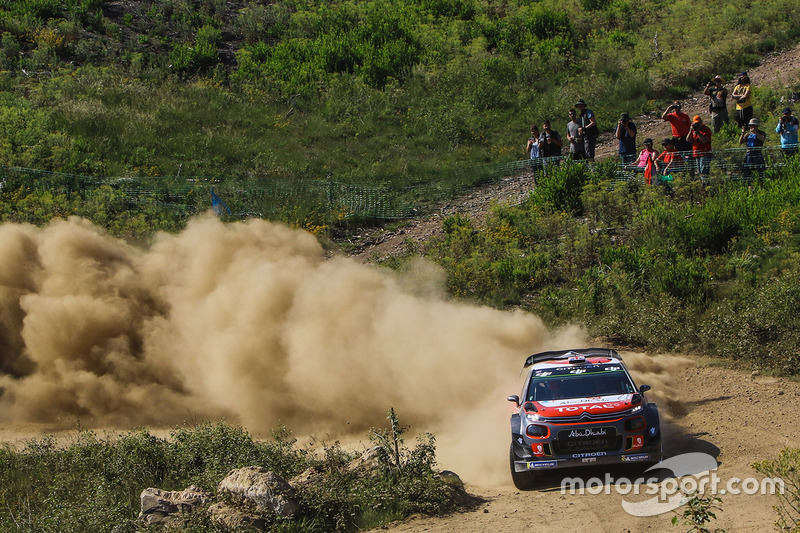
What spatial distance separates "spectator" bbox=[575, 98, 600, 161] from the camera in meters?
22.8

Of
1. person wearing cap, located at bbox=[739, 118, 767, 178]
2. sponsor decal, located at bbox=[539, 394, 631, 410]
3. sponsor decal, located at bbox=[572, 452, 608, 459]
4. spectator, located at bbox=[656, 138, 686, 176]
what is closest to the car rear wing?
sponsor decal, located at bbox=[539, 394, 631, 410]

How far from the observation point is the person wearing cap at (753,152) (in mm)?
21047

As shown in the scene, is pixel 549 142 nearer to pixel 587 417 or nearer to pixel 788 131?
pixel 788 131

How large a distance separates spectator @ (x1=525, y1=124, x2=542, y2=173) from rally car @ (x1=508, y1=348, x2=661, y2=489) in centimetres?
1278

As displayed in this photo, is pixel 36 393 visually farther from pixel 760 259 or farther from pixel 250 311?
pixel 760 259

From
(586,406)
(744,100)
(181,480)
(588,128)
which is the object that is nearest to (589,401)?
(586,406)

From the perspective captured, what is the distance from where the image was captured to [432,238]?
23.1 m

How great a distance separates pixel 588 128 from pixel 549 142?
131 cm

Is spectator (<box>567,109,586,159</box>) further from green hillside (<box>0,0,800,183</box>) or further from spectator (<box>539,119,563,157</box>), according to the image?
green hillside (<box>0,0,800,183</box>)

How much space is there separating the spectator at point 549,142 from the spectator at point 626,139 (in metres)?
1.84

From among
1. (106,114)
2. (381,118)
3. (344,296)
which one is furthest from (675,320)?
(106,114)

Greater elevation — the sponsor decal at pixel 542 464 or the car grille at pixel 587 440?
the car grille at pixel 587 440

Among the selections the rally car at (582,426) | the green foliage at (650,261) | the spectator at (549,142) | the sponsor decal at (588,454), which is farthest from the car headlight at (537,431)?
the spectator at (549,142)

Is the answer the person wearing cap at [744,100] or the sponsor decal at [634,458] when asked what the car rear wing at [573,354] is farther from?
the person wearing cap at [744,100]
